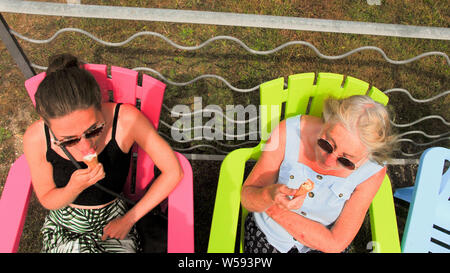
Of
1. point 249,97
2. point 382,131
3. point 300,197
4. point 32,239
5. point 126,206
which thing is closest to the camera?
point 300,197

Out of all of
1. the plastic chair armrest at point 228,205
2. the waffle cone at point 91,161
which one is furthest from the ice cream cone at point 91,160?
the plastic chair armrest at point 228,205

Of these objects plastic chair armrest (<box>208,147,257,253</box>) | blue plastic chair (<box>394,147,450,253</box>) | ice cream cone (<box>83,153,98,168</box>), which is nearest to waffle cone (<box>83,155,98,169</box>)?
ice cream cone (<box>83,153,98,168</box>)

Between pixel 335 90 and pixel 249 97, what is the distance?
130cm

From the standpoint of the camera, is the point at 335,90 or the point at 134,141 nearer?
the point at 134,141

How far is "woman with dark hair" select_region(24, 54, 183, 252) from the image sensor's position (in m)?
1.70

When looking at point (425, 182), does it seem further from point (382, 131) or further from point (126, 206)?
point (126, 206)

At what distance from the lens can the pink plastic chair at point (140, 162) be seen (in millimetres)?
1978

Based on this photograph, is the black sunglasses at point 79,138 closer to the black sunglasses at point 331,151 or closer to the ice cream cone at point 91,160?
the ice cream cone at point 91,160

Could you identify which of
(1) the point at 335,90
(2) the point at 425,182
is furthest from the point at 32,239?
(2) the point at 425,182

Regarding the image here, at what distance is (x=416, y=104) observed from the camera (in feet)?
11.9

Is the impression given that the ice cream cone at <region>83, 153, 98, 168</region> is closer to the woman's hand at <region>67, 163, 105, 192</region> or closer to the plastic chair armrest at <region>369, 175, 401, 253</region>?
the woman's hand at <region>67, 163, 105, 192</region>

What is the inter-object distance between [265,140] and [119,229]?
1070mm

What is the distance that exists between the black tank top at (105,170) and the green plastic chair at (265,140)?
0.61m

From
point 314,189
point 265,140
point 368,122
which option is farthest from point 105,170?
point 368,122
